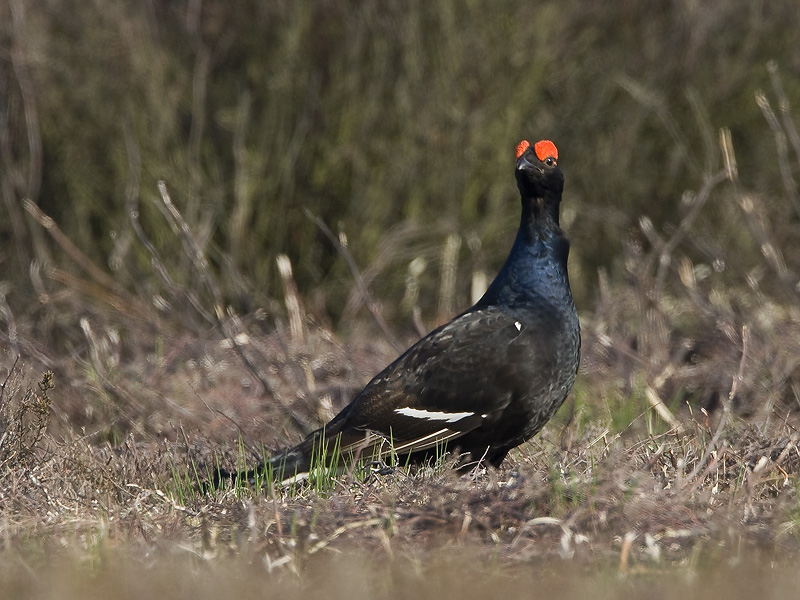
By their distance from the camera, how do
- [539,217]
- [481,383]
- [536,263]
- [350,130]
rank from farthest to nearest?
[350,130] < [539,217] < [536,263] < [481,383]

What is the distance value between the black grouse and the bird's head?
240 millimetres

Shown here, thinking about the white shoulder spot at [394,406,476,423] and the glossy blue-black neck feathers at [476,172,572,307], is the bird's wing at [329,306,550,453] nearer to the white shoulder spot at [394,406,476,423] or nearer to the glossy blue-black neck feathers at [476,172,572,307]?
the white shoulder spot at [394,406,476,423]

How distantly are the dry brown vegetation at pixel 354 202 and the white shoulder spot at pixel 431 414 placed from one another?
1.34 feet

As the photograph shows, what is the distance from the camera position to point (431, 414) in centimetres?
432

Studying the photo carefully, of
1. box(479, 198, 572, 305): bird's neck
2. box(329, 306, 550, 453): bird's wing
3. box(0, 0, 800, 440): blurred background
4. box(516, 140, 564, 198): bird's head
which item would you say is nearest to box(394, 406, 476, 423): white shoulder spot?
box(329, 306, 550, 453): bird's wing

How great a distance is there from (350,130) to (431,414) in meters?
3.92

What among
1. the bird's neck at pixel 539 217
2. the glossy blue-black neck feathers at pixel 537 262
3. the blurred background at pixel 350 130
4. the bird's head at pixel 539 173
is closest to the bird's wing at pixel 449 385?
the glossy blue-black neck feathers at pixel 537 262

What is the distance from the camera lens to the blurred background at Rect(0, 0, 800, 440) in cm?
772

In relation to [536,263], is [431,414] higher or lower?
lower

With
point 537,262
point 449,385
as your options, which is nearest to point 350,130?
point 537,262

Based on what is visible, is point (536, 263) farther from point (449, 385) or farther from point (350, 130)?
→ point (350, 130)

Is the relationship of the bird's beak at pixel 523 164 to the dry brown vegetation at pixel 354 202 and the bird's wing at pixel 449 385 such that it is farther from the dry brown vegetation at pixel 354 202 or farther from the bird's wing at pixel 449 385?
the dry brown vegetation at pixel 354 202

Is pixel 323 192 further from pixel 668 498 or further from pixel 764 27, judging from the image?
pixel 668 498

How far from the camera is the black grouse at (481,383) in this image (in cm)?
423
